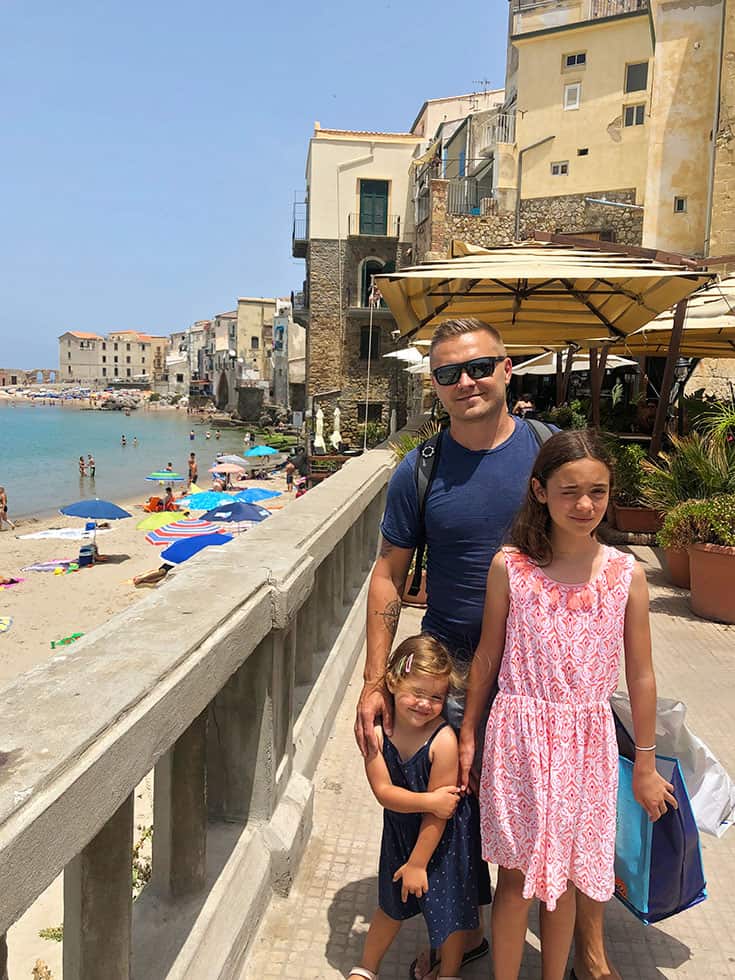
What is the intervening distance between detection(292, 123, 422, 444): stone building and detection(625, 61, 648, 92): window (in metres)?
11.0

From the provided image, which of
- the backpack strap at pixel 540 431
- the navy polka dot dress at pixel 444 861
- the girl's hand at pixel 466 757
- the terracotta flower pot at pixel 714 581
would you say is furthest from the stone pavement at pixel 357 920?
the terracotta flower pot at pixel 714 581

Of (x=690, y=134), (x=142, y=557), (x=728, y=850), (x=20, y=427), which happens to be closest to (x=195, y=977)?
(x=728, y=850)

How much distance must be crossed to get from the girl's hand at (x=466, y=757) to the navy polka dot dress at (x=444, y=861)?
0.17ft

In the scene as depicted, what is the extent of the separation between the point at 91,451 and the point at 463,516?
64021 mm

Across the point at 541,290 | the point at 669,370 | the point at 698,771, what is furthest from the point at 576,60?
the point at 698,771

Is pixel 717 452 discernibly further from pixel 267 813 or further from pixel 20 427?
pixel 20 427

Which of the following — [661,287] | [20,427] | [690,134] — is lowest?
[20,427]

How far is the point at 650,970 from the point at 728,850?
82 cm

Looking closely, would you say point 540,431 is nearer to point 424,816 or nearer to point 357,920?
point 424,816

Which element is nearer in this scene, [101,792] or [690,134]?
[101,792]

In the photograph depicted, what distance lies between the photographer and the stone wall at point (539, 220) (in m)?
24.4

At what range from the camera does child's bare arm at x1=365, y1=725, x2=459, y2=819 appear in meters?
2.04

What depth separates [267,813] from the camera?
2.45m

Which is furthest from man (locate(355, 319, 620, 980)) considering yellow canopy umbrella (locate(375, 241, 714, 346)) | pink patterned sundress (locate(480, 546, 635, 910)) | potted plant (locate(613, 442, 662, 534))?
potted plant (locate(613, 442, 662, 534))
